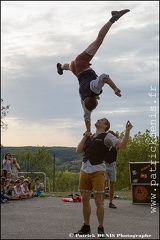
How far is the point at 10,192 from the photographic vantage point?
1366 centimetres

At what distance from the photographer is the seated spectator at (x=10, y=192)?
525 inches

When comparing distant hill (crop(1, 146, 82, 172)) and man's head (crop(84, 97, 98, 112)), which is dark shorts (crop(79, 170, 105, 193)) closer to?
distant hill (crop(1, 146, 82, 172))

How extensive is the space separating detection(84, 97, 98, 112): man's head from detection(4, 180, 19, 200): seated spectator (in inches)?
337

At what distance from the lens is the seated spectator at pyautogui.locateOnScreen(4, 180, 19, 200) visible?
1334cm

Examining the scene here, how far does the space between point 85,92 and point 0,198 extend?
7.95 meters

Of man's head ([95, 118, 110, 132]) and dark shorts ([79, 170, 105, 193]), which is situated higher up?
man's head ([95, 118, 110, 132])

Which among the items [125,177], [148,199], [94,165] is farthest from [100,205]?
[125,177]

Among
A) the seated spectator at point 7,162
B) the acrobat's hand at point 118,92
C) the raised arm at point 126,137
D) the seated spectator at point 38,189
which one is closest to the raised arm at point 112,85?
the acrobat's hand at point 118,92

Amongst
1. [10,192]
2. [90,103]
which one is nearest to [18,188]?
[10,192]

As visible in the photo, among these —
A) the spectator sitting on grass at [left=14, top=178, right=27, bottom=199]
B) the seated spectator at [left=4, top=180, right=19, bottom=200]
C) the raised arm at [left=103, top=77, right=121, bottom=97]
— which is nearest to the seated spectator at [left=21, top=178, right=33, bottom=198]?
the spectator sitting on grass at [left=14, top=178, right=27, bottom=199]

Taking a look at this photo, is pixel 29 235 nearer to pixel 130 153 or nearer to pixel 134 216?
pixel 134 216

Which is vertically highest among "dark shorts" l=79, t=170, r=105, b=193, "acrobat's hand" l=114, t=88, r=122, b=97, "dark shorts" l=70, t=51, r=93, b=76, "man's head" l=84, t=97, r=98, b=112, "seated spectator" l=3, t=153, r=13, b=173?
"dark shorts" l=70, t=51, r=93, b=76

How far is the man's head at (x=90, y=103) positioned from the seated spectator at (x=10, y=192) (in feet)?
28.1

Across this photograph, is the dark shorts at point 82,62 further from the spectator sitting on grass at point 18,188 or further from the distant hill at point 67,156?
the spectator sitting on grass at point 18,188
